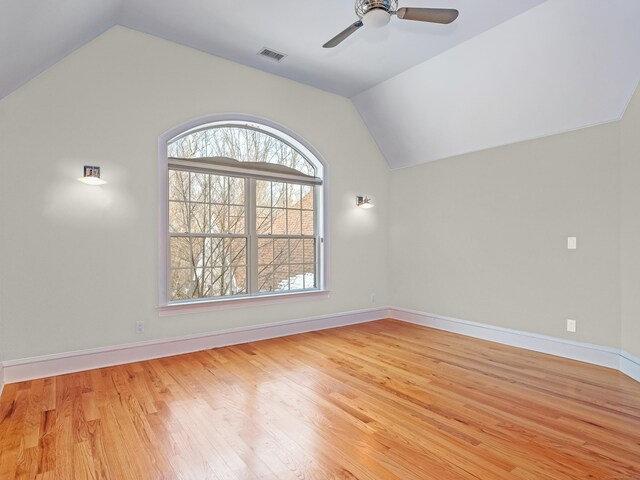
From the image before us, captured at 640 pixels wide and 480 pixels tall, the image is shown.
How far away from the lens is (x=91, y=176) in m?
3.34

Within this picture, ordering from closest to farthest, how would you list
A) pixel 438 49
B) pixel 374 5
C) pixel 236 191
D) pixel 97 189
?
pixel 374 5 < pixel 97 189 < pixel 438 49 < pixel 236 191

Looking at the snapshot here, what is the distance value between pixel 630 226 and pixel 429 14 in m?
2.79

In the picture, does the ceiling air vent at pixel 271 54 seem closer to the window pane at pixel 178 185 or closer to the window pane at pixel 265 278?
the window pane at pixel 178 185

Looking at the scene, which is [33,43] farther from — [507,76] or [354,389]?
[507,76]

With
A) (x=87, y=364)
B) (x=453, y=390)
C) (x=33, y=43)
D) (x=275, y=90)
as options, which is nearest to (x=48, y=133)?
(x=33, y=43)

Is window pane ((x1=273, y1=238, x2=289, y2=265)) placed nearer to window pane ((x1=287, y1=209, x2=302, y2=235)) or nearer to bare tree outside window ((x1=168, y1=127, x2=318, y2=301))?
bare tree outside window ((x1=168, y1=127, x2=318, y2=301))

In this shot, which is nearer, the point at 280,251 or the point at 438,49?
the point at 438,49

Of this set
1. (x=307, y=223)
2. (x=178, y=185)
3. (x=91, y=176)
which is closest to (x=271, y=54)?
(x=178, y=185)

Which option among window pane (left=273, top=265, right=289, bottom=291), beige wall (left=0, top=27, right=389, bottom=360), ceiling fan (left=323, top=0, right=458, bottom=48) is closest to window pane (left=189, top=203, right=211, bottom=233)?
beige wall (left=0, top=27, right=389, bottom=360)

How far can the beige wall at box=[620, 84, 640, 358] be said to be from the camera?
3.23m

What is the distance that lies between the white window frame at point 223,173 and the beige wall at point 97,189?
0.24 ft

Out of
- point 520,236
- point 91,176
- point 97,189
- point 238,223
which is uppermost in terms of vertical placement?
point 91,176

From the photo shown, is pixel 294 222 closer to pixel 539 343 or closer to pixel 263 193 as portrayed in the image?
pixel 263 193

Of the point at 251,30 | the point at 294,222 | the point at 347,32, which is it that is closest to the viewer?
the point at 347,32
